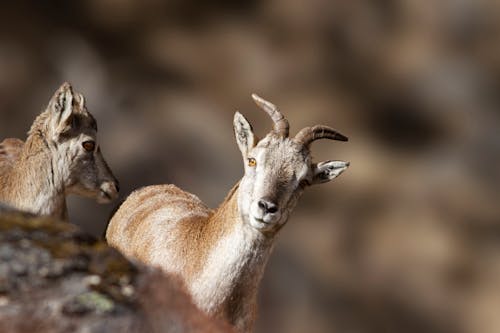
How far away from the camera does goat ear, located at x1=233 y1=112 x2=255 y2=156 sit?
10.7 meters

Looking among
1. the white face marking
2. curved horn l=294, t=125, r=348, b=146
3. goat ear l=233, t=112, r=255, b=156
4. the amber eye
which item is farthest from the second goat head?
curved horn l=294, t=125, r=348, b=146

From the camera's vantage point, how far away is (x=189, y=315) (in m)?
5.29

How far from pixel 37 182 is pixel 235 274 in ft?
7.12

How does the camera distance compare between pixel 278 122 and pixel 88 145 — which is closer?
pixel 278 122

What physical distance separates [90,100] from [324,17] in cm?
495

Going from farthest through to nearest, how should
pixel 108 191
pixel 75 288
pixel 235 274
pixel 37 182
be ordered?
pixel 108 191 < pixel 37 182 < pixel 235 274 < pixel 75 288

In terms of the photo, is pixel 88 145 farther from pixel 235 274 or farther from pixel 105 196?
pixel 235 274

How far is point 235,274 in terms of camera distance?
989 centimetres

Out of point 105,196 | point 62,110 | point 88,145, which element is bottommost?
point 105,196

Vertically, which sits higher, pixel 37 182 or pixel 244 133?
pixel 244 133

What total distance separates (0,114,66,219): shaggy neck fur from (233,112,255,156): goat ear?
170 cm

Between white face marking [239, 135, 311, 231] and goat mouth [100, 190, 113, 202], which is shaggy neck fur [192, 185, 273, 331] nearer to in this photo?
white face marking [239, 135, 311, 231]

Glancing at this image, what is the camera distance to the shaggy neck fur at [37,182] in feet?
35.2

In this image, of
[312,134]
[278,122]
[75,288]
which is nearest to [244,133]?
[278,122]
